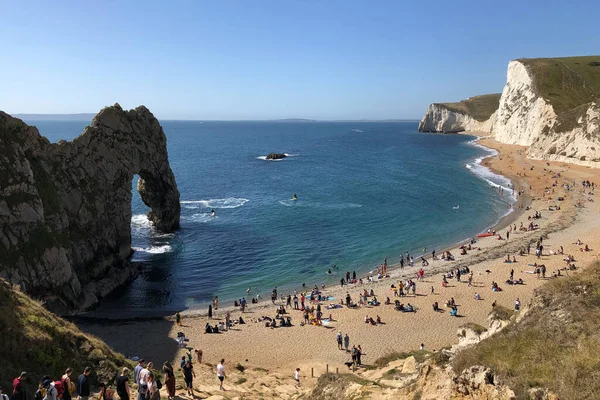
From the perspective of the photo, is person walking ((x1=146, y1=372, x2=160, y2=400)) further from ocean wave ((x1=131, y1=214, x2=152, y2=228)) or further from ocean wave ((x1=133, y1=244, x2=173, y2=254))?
ocean wave ((x1=131, y1=214, x2=152, y2=228))

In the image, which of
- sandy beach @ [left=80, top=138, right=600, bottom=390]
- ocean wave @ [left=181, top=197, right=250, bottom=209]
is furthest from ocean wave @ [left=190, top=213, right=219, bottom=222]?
sandy beach @ [left=80, top=138, right=600, bottom=390]

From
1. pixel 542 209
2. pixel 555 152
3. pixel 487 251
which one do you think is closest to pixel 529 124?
pixel 555 152

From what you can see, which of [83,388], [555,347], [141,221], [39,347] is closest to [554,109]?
[141,221]

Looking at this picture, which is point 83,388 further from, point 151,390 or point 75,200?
point 75,200

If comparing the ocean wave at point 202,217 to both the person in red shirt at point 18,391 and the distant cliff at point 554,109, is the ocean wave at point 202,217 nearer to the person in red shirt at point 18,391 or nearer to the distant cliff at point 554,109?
the person in red shirt at point 18,391

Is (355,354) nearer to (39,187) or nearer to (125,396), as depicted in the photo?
(125,396)

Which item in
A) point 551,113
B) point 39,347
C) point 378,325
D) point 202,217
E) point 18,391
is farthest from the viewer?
point 551,113
